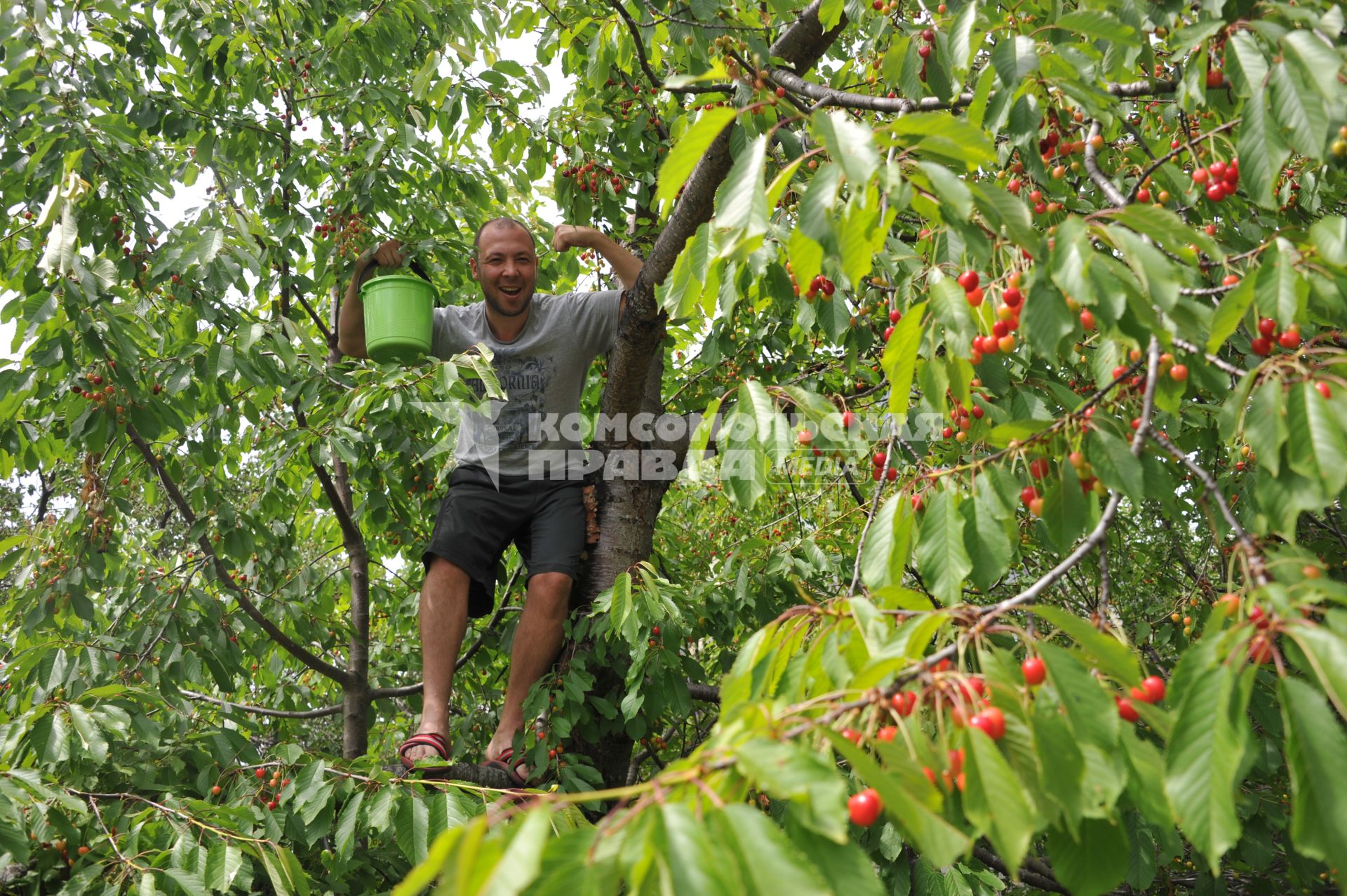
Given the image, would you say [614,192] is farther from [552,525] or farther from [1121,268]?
A: [1121,268]

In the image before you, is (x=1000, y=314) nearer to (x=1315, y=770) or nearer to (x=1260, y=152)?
(x=1260, y=152)

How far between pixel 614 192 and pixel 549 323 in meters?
0.76

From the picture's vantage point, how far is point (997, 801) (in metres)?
0.95

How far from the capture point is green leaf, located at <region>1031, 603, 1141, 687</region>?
3.45ft

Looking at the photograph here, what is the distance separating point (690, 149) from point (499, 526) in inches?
91.9

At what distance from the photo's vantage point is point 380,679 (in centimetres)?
500

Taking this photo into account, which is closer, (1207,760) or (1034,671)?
(1207,760)

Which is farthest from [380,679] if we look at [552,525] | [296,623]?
[552,525]

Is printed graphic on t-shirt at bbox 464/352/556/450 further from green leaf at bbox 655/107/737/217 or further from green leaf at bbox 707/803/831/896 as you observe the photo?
green leaf at bbox 707/803/831/896

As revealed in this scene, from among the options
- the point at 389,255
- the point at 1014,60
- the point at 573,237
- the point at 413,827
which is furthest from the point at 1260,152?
the point at 389,255

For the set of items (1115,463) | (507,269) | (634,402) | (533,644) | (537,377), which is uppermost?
(507,269)

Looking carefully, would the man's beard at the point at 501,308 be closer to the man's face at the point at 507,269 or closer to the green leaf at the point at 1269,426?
the man's face at the point at 507,269

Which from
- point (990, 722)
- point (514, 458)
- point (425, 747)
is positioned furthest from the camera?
point (514, 458)

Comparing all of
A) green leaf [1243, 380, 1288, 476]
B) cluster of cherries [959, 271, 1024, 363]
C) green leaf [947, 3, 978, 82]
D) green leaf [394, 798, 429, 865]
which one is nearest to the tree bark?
green leaf [394, 798, 429, 865]
